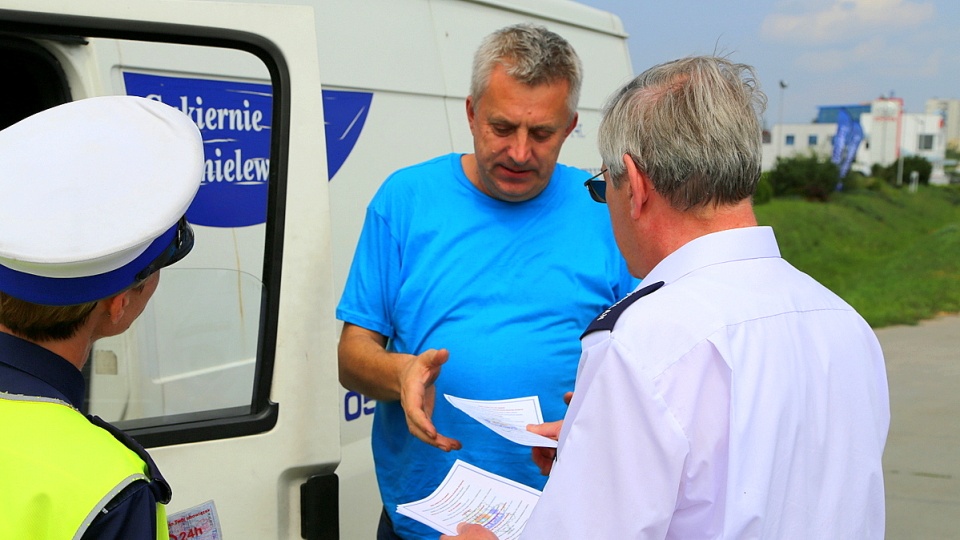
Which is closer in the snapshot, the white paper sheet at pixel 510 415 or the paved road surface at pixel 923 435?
the white paper sheet at pixel 510 415

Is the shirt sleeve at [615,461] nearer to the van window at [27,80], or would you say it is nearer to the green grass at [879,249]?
the van window at [27,80]

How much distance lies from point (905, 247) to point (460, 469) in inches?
920

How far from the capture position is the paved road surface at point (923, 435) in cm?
580

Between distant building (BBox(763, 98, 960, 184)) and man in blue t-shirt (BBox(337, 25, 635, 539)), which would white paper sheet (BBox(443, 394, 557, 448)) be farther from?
distant building (BBox(763, 98, 960, 184))

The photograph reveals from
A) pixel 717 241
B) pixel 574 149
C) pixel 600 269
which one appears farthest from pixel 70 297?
pixel 574 149

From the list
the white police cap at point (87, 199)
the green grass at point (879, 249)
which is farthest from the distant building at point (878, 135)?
the white police cap at point (87, 199)

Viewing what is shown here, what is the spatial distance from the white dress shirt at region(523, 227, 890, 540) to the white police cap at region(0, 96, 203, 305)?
0.61m

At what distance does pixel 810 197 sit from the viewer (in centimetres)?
2959

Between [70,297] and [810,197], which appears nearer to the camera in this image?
[70,297]

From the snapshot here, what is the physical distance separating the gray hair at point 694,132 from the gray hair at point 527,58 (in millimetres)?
798

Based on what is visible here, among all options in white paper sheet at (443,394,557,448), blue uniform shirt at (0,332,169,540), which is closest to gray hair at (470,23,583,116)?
white paper sheet at (443,394,557,448)

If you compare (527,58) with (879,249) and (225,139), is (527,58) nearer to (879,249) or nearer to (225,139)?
(225,139)

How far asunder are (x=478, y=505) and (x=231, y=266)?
0.83 m

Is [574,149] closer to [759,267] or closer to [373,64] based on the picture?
[373,64]
